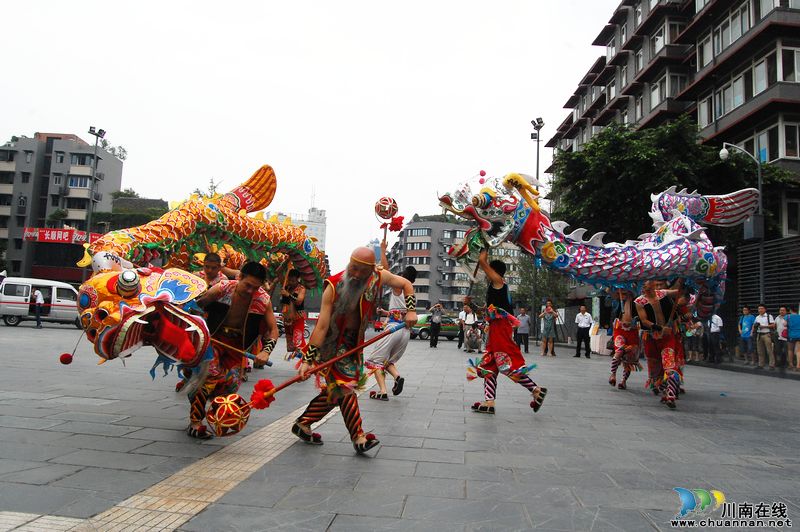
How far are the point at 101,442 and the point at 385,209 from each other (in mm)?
4385

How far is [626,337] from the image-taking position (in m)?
9.74

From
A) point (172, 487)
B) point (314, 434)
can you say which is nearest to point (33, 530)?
point (172, 487)

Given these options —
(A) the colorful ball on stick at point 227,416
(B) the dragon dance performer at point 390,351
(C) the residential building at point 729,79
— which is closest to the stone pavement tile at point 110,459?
(A) the colorful ball on stick at point 227,416

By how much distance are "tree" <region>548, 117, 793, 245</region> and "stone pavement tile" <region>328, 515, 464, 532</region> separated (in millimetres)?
19395

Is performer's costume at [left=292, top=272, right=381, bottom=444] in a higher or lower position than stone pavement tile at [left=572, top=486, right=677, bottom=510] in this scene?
higher

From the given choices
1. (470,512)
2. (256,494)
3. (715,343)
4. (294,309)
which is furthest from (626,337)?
A: (715,343)

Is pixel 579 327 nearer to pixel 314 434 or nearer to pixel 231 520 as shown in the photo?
pixel 314 434

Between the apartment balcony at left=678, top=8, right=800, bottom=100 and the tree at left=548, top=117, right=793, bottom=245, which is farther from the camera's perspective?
the apartment balcony at left=678, top=8, right=800, bottom=100

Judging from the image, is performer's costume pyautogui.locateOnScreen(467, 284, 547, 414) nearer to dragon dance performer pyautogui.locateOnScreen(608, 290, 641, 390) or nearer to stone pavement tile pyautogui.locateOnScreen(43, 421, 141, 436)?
dragon dance performer pyautogui.locateOnScreen(608, 290, 641, 390)

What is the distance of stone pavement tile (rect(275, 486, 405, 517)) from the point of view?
322cm

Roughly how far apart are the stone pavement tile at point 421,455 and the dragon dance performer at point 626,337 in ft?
19.5

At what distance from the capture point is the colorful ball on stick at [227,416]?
4340 mm

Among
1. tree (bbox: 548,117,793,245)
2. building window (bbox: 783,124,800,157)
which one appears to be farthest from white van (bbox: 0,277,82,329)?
building window (bbox: 783,124,800,157)

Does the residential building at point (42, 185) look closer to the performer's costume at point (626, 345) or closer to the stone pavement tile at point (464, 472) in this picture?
the performer's costume at point (626, 345)
